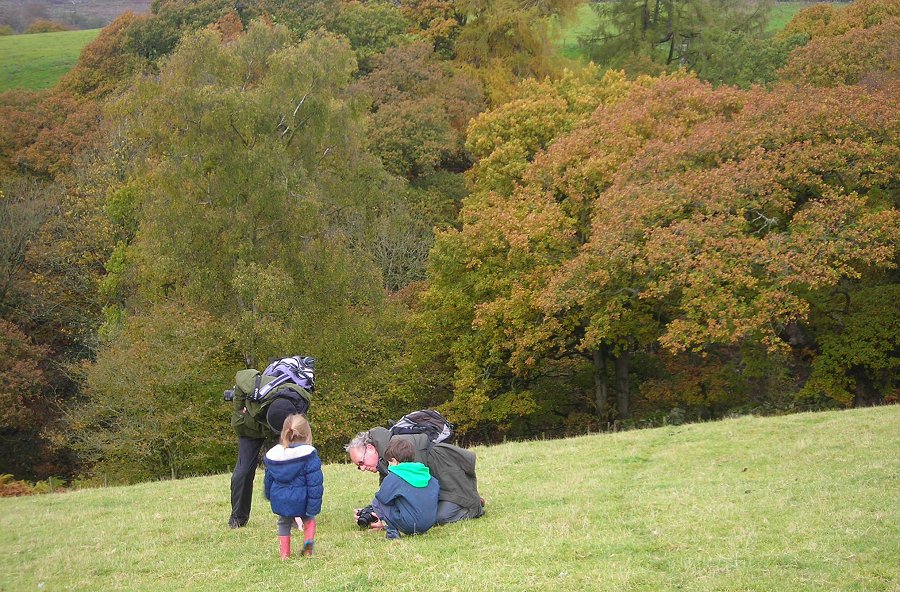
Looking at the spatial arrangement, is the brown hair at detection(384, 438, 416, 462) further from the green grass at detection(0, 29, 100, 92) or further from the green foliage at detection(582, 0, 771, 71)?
the green grass at detection(0, 29, 100, 92)

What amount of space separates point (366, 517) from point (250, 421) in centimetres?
187

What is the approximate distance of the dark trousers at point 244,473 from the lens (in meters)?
10.9

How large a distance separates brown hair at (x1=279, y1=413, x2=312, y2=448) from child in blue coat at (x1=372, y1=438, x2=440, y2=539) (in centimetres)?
133

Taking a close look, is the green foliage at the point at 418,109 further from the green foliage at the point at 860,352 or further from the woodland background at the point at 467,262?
the green foliage at the point at 860,352

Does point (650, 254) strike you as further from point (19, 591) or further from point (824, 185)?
point (19, 591)

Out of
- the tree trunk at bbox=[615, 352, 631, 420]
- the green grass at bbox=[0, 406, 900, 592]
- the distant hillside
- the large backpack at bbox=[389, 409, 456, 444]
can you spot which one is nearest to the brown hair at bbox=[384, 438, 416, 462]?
the large backpack at bbox=[389, 409, 456, 444]

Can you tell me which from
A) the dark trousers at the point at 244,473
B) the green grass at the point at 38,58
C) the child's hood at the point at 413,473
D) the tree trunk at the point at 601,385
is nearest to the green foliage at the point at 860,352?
the tree trunk at the point at 601,385

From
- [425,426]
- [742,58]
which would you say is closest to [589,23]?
[742,58]

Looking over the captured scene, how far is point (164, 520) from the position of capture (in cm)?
1251

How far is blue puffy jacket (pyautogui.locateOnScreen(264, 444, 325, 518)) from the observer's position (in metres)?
8.98

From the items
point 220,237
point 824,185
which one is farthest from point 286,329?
point 824,185

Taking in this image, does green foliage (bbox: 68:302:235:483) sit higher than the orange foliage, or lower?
lower

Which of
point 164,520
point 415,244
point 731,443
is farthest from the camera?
point 415,244

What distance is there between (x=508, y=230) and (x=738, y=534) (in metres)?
25.8
